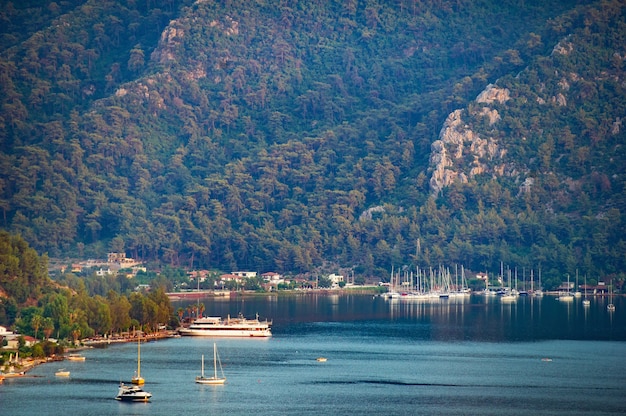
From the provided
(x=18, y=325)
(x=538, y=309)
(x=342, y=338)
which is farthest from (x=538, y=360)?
(x=538, y=309)

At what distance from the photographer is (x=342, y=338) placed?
14450 centimetres

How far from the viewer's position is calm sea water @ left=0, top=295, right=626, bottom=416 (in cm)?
9669

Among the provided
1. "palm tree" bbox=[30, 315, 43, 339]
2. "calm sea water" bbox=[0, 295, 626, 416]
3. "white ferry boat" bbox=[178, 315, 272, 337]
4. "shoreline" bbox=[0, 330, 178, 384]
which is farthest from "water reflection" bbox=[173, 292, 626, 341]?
"palm tree" bbox=[30, 315, 43, 339]

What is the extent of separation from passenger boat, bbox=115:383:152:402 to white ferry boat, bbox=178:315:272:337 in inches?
1910

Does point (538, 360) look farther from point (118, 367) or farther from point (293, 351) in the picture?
point (118, 367)

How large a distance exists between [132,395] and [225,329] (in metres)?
50.8

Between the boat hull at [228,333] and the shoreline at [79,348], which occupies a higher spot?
the boat hull at [228,333]

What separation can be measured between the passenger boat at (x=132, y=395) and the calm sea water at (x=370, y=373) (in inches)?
28.9

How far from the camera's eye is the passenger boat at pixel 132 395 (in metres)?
97.8

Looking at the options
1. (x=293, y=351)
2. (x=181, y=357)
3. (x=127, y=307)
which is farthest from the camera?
(x=127, y=307)

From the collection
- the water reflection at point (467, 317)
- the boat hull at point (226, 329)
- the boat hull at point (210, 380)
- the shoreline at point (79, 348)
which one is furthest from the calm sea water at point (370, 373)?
the boat hull at point (226, 329)

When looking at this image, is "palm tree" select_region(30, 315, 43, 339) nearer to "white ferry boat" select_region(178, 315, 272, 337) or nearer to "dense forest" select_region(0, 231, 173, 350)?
"dense forest" select_region(0, 231, 173, 350)

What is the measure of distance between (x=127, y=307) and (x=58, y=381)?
36.2 m

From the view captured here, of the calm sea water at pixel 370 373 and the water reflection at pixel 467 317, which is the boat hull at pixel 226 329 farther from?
the water reflection at pixel 467 317
